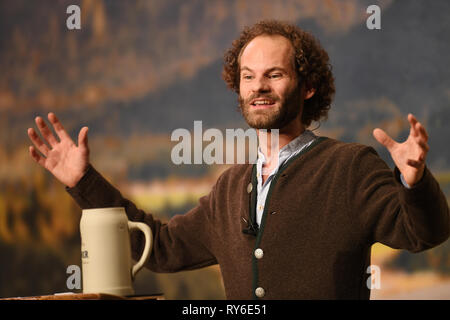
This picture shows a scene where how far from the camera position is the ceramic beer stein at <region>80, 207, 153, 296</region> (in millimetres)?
1438

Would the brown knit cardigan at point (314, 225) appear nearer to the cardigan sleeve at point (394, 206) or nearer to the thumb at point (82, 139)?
the cardigan sleeve at point (394, 206)

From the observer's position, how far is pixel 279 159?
1.91 metres

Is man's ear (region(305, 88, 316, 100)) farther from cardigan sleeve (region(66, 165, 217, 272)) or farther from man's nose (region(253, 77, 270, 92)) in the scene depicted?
cardigan sleeve (region(66, 165, 217, 272))

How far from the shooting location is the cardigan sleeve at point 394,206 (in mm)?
1451

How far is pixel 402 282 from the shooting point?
358 cm

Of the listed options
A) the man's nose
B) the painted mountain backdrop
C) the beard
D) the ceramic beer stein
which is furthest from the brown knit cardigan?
the painted mountain backdrop

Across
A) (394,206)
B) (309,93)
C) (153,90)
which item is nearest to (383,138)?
(394,206)

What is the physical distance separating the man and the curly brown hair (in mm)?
10

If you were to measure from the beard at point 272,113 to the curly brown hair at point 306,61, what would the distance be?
0.15 m

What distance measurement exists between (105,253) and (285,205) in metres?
0.55

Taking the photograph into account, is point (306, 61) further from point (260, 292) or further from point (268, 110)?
point (260, 292)

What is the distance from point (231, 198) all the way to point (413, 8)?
231 centimetres

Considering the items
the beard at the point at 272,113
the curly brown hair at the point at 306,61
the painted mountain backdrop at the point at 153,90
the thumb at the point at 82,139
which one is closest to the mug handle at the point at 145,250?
the thumb at the point at 82,139
